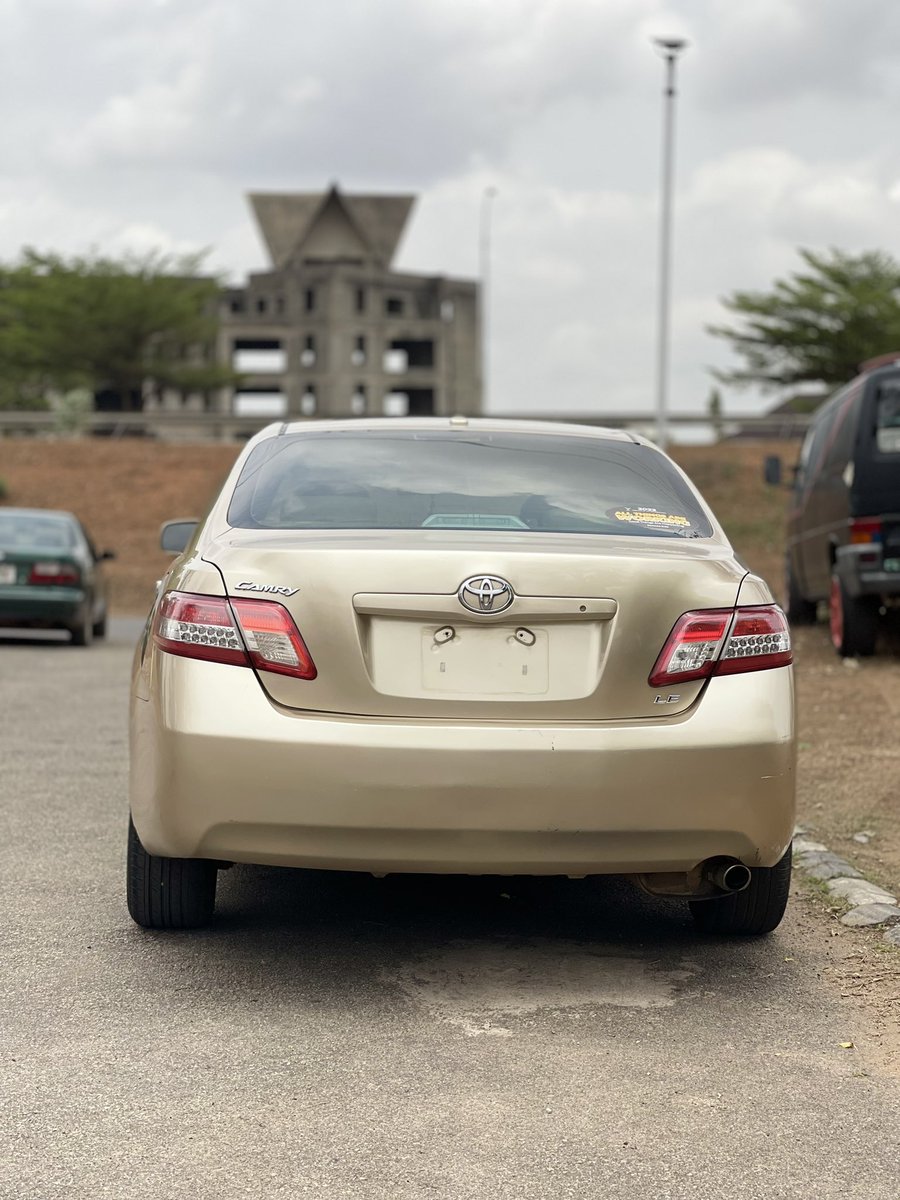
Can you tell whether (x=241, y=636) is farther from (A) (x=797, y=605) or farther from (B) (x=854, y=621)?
(A) (x=797, y=605)

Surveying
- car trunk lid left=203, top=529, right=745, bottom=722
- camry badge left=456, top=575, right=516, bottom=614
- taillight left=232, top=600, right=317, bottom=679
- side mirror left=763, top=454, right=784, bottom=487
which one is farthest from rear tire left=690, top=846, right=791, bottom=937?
side mirror left=763, top=454, right=784, bottom=487

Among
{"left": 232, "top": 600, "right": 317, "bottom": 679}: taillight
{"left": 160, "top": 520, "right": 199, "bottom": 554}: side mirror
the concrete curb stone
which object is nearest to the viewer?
{"left": 232, "top": 600, "right": 317, "bottom": 679}: taillight

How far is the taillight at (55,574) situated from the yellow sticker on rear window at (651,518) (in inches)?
475

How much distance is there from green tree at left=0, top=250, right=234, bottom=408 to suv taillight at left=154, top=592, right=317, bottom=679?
59719mm

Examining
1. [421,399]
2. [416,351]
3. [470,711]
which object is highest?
[470,711]

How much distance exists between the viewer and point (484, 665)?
4438 millimetres

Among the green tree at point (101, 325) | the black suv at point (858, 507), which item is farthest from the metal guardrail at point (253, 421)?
the black suv at point (858, 507)

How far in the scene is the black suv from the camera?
11906 mm

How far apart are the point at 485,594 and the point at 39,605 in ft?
41.7

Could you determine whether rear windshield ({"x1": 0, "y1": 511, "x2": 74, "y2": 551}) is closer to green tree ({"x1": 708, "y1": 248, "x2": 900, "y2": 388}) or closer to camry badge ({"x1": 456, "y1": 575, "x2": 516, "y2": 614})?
camry badge ({"x1": 456, "y1": 575, "x2": 516, "y2": 614})

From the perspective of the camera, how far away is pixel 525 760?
436 centimetres

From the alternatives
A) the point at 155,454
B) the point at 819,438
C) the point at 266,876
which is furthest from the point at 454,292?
the point at 266,876

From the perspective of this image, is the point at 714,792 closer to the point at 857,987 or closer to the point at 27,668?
the point at 857,987

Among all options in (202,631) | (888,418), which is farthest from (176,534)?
(888,418)
